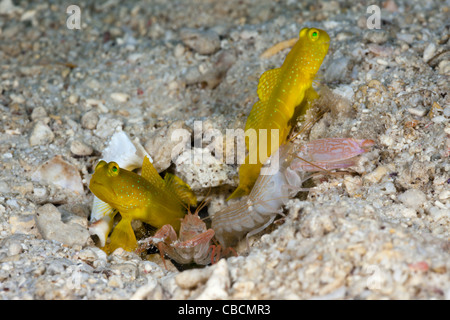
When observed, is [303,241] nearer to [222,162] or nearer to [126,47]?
[222,162]

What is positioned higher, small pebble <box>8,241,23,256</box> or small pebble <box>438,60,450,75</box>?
small pebble <box>438,60,450,75</box>

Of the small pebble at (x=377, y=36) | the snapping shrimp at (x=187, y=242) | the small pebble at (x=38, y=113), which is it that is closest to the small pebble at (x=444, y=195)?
the snapping shrimp at (x=187, y=242)

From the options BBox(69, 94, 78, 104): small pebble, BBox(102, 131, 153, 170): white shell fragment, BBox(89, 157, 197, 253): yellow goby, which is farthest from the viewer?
BBox(69, 94, 78, 104): small pebble

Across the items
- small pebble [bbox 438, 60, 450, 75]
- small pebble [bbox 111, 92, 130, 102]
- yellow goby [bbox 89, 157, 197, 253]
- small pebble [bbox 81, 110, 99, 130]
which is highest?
small pebble [bbox 438, 60, 450, 75]

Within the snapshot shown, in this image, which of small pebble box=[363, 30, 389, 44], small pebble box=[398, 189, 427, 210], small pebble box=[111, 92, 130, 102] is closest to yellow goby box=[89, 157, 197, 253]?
small pebble box=[111, 92, 130, 102]

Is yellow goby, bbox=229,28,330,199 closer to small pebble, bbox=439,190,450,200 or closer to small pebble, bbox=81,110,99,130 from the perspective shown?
small pebble, bbox=439,190,450,200
